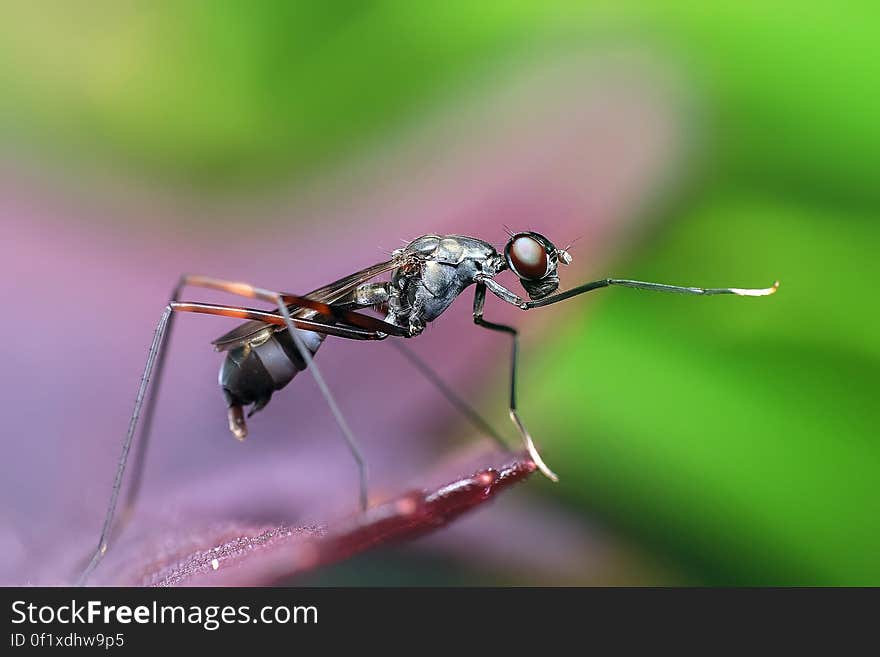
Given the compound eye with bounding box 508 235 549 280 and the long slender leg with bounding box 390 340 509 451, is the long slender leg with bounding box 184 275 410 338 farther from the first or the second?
the compound eye with bounding box 508 235 549 280

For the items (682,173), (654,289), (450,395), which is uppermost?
(682,173)

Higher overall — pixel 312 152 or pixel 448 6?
pixel 448 6

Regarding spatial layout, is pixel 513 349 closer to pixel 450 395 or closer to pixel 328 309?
pixel 450 395

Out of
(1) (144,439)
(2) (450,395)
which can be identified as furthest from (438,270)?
(1) (144,439)

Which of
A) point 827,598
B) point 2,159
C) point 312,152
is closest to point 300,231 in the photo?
point 312,152

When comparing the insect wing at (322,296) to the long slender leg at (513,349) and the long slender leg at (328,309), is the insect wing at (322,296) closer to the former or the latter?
the long slender leg at (328,309)

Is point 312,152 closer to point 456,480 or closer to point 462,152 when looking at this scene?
point 462,152

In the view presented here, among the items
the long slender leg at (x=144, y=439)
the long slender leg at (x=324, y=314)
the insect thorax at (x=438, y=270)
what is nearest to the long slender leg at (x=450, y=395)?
the long slender leg at (x=324, y=314)
